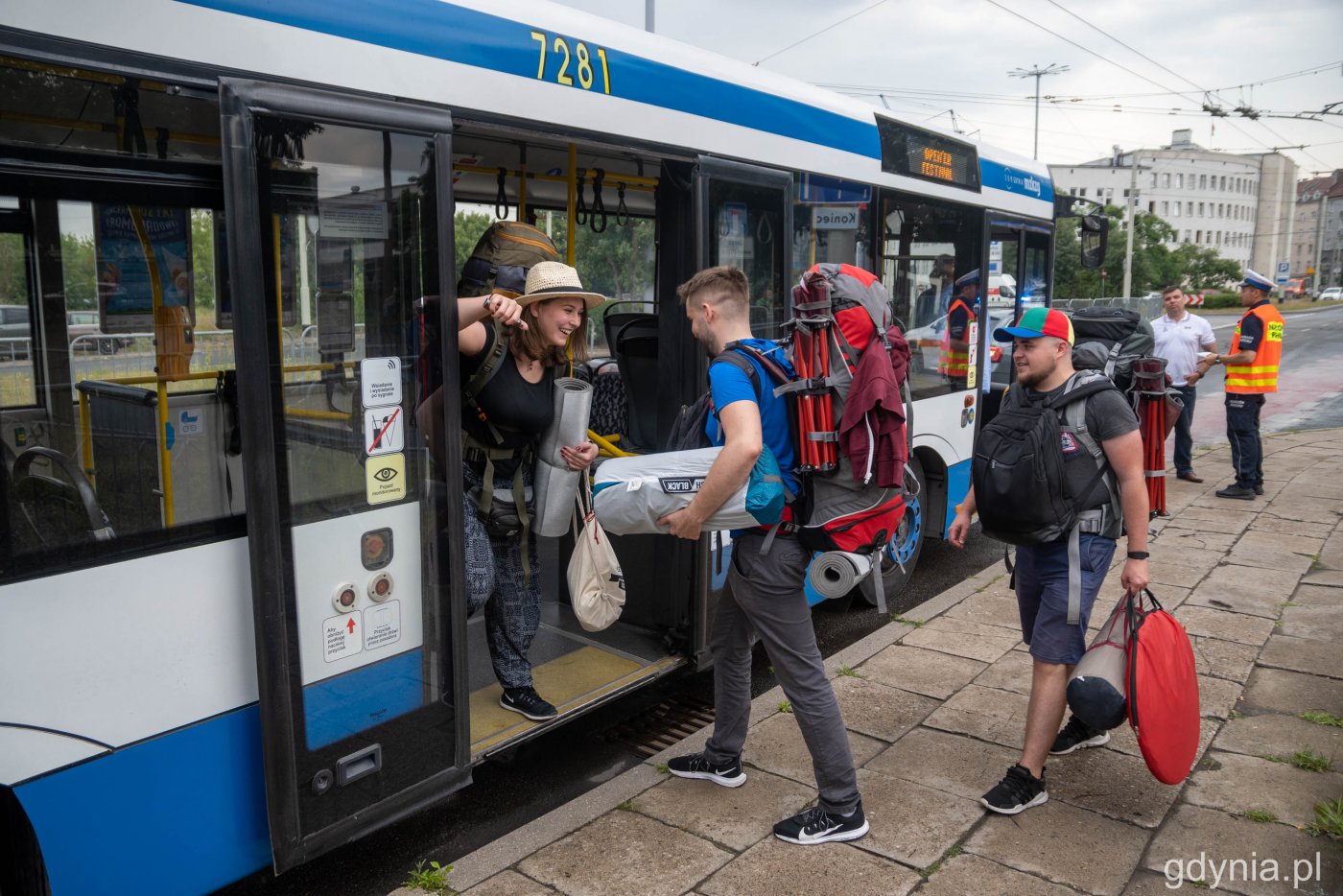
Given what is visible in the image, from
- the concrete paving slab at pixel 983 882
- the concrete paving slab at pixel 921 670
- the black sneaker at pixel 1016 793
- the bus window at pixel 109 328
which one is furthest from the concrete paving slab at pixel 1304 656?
the bus window at pixel 109 328

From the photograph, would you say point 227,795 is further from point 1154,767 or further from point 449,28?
point 1154,767

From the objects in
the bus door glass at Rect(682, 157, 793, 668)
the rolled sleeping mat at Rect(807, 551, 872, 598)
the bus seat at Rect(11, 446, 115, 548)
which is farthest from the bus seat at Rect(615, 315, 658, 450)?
the bus seat at Rect(11, 446, 115, 548)

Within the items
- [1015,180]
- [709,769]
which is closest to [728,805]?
[709,769]

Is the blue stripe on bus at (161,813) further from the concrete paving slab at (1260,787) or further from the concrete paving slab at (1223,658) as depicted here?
the concrete paving slab at (1223,658)

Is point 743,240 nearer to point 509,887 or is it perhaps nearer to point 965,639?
point 965,639

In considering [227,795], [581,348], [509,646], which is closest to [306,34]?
[581,348]

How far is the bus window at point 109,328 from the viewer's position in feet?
7.75

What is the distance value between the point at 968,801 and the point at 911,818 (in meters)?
0.28

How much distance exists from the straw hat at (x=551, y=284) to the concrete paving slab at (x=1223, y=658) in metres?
3.59

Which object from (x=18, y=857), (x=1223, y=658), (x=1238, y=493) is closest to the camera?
(x=18, y=857)

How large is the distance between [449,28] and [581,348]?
1.46 meters

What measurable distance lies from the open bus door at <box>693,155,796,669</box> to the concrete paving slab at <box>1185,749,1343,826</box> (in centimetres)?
208

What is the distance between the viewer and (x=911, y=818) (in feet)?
12.0

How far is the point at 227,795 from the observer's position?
2.75 meters
